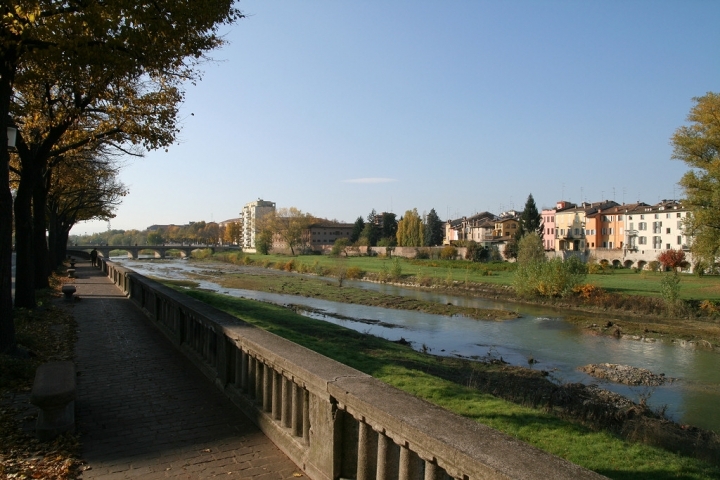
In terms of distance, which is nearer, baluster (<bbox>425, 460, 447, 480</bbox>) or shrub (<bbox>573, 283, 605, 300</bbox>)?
baluster (<bbox>425, 460, 447, 480</bbox>)

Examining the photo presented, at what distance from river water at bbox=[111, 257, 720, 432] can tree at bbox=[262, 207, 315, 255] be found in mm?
89046

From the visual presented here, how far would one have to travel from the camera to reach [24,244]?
1656 cm

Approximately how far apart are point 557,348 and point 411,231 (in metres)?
93.9

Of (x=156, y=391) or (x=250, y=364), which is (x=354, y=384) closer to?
(x=250, y=364)

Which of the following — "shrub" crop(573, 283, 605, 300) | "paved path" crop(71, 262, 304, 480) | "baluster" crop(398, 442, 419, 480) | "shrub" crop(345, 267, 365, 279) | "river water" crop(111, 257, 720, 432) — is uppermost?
"baluster" crop(398, 442, 419, 480)

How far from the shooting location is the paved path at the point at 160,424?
5.30 m

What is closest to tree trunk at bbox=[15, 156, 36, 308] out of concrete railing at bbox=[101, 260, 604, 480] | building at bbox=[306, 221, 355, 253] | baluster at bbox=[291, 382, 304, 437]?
concrete railing at bbox=[101, 260, 604, 480]

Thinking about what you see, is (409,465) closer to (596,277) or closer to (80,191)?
(80,191)

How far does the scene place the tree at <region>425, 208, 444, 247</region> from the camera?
125062mm

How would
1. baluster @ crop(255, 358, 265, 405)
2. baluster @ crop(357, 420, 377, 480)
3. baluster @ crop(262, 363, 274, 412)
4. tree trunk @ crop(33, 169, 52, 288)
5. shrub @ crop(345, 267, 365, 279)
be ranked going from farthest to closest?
shrub @ crop(345, 267, 365, 279) → tree trunk @ crop(33, 169, 52, 288) → baluster @ crop(255, 358, 265, 405) → baluster @ crop(262, 363, 274, 412) → baluster @ crop(357, 420, 377, 480)

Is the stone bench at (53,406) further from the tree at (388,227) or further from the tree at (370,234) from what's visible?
the tree at (388,227)

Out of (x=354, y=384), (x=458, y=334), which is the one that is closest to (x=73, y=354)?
(x=354, y=384)

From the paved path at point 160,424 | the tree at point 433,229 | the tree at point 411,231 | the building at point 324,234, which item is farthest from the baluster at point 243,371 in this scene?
the building at point 324,234

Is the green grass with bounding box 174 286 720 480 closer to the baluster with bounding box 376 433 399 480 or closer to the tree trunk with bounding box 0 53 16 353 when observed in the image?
the baluster with bounding box 376 433 399 480
